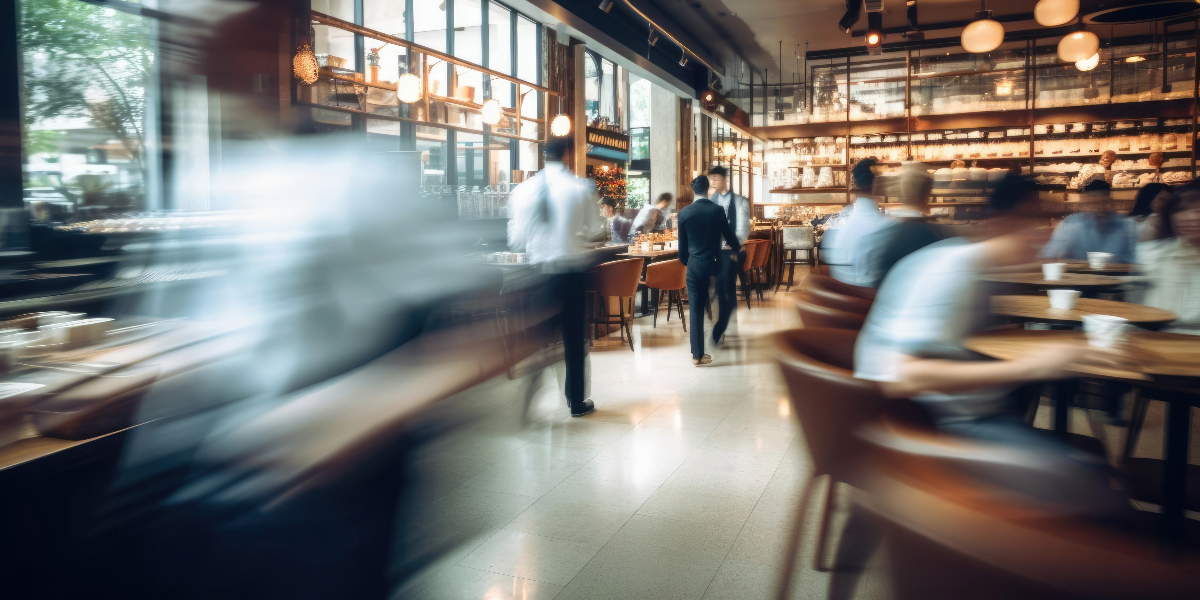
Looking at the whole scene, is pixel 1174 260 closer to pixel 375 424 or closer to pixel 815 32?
pixel 375 424

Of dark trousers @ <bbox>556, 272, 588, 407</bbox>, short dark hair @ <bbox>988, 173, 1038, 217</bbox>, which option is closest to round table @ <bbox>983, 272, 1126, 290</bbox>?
short dark hair @ <bbox>988, 173, 1038, 217</bbox>

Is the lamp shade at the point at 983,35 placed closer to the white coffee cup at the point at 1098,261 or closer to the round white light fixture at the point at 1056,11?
the round white light fixture at the point at 1056,11

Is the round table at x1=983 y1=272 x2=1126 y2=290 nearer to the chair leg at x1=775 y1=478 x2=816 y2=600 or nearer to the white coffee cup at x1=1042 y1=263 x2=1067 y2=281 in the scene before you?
the white coffee cup at x1=1042 y1=263 x2=1067 y2=281

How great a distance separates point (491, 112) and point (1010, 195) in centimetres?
645

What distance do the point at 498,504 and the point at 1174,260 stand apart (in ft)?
10.8

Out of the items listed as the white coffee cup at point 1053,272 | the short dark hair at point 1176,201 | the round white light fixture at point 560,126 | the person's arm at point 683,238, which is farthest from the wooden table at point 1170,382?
the round white light fixture at point 560,126

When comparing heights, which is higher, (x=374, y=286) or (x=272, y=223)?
(x=272, y=223)

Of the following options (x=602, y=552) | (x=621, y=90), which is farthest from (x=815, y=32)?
(x=602, y=552)

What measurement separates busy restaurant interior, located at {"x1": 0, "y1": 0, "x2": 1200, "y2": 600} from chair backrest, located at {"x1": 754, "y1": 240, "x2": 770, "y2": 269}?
11.0ft

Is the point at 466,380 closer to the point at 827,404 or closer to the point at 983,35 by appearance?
the point at 827,404

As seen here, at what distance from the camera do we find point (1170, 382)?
6.64ft

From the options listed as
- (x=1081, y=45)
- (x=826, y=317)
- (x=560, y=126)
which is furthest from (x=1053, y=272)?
(x=560, y=126)

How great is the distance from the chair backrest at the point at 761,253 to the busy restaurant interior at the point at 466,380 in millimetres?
3347

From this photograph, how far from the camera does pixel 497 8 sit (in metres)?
9.75
